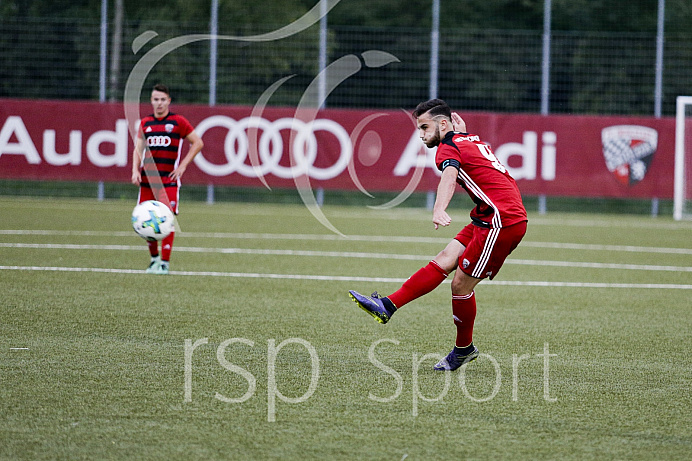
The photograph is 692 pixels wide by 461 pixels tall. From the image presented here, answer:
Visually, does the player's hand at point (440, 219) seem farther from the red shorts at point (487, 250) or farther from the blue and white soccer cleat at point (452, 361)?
the blue and white soccer cleat at point (452, 361)

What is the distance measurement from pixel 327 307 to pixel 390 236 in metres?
7.21

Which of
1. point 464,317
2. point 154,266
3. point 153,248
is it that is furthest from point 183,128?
point 464,317

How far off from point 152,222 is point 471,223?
16.0 ft

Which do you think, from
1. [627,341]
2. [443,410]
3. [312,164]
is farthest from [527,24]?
[443,410]

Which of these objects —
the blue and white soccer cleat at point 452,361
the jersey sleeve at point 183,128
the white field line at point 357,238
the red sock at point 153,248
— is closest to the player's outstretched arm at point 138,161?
the jersey sleeve at point 183,128

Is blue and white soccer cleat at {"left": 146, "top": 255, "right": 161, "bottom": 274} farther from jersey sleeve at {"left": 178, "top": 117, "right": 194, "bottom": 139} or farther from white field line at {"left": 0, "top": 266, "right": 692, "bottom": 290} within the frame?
jersey sleeve at {"left": 178, "top": 117, "right": 194, "bottom": 139}

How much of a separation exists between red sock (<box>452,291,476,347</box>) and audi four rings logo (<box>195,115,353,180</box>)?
15.0 m

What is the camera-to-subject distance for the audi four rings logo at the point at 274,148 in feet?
68.2

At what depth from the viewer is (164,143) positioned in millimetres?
10914

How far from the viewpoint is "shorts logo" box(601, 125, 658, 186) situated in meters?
20.4

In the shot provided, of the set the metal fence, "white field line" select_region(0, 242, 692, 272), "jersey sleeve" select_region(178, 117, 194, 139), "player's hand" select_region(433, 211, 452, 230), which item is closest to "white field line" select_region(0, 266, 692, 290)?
"white field line" select_region(0, 242, 692, 272)

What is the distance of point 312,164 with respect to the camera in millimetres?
20812

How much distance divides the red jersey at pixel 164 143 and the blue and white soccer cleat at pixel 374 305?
5.45 m

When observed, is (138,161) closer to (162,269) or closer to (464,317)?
(162,269)
